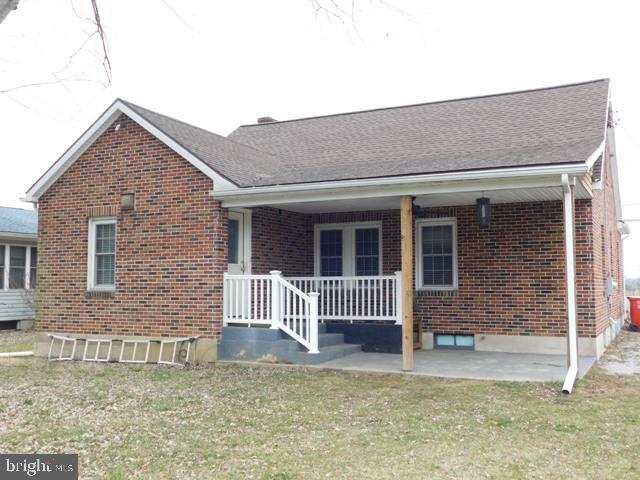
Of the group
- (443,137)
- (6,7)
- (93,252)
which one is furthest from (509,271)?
(6,7)

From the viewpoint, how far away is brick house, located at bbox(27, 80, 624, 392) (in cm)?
1095

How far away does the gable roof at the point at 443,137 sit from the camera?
10047mm

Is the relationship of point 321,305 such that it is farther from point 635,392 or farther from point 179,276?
point 635,392

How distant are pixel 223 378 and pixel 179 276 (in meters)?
2.60

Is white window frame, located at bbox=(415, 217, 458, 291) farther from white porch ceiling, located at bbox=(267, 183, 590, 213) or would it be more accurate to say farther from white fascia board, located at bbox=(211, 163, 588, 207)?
white fascia board, located at bbox=(211, 163, 588, 207)

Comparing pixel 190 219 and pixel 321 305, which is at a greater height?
pixel 190 219

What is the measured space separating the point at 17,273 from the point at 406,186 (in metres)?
15.4

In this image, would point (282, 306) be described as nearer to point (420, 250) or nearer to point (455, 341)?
point (420, 250)

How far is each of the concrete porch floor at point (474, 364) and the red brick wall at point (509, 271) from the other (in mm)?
708

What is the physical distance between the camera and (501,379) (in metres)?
8.91

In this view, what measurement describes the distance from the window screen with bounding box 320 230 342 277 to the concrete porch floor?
8.40 feet

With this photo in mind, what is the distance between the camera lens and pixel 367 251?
536 inches

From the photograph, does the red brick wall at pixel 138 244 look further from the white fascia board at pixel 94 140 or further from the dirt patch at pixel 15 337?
the dirt patch at pixel 15 337

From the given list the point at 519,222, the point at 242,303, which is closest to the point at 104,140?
the point at 242,303
